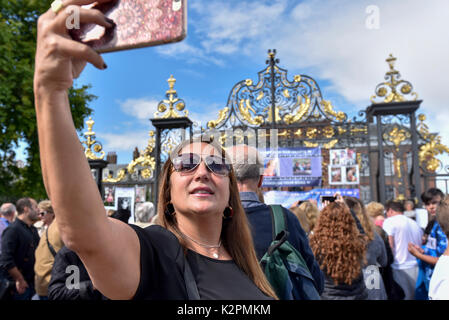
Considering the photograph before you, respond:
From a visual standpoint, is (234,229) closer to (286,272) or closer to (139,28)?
(286,272)

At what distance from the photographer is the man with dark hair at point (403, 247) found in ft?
16.0

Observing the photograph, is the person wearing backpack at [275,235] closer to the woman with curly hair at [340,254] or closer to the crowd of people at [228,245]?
the crowd of people at [228,245]

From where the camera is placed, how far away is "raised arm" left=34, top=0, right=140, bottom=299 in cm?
76

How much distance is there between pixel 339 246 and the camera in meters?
3.15

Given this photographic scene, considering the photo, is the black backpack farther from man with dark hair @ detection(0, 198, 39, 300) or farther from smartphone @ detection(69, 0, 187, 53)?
man with dark hair @ detection(0, 198, 39, 300)

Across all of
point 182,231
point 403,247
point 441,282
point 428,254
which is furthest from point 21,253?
point 403,247

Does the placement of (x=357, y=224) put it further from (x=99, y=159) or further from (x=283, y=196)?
(x=99, y=159)

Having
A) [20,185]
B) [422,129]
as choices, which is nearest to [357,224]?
[422,129]

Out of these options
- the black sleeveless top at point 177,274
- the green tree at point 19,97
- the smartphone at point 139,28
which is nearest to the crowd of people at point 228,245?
the black sleeveless top at point 177,274

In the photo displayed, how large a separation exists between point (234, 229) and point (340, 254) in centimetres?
186

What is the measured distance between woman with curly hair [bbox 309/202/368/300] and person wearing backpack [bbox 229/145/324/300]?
0.87 metres

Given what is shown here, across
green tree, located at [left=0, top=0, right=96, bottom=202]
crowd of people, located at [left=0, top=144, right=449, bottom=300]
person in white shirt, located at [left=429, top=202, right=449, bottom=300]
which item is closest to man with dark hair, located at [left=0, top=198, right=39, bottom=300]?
crowd of people, located at [left=0, top=144, right=449, bottom=300]

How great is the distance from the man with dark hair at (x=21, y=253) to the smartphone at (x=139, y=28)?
15.7ft

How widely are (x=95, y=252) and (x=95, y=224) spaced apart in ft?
0.27
